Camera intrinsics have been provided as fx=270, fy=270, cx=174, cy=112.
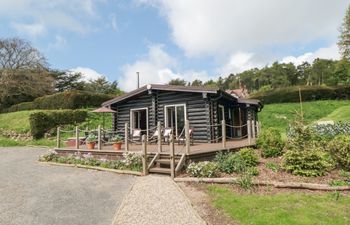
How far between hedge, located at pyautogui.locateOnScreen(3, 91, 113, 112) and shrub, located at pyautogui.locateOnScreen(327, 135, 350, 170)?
22.9 m

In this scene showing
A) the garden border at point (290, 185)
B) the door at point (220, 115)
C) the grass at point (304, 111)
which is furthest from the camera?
the grass at point (304, 111)

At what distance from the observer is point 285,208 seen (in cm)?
548

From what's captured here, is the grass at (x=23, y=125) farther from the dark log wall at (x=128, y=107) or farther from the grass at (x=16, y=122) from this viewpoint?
the dark log wall at (x=128, y=107)

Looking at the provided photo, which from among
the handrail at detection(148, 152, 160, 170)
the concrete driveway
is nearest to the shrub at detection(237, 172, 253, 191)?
the concrete driveway

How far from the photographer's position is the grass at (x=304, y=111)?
2564 cm

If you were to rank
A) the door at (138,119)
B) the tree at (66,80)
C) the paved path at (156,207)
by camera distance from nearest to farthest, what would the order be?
the paved path at (156,207) < the door at (138,119) < the tree at (66,80)

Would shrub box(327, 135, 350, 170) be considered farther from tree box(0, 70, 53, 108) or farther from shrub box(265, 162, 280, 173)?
tree box(0, 70, 53, 108)

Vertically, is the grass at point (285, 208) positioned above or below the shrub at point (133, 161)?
below

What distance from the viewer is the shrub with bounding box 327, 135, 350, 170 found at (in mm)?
7934

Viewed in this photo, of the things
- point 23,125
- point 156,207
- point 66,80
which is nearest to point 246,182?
point 156,207

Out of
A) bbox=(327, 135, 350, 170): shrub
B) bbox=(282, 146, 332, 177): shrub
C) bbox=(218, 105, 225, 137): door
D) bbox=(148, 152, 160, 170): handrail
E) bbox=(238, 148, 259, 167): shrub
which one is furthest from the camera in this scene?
bbox=(218, 105, 225, 137): door

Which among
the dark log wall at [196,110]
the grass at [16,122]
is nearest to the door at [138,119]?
the dark log wall at [196,110]

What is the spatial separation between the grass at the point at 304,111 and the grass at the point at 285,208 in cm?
1948

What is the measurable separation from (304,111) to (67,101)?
23714mm
